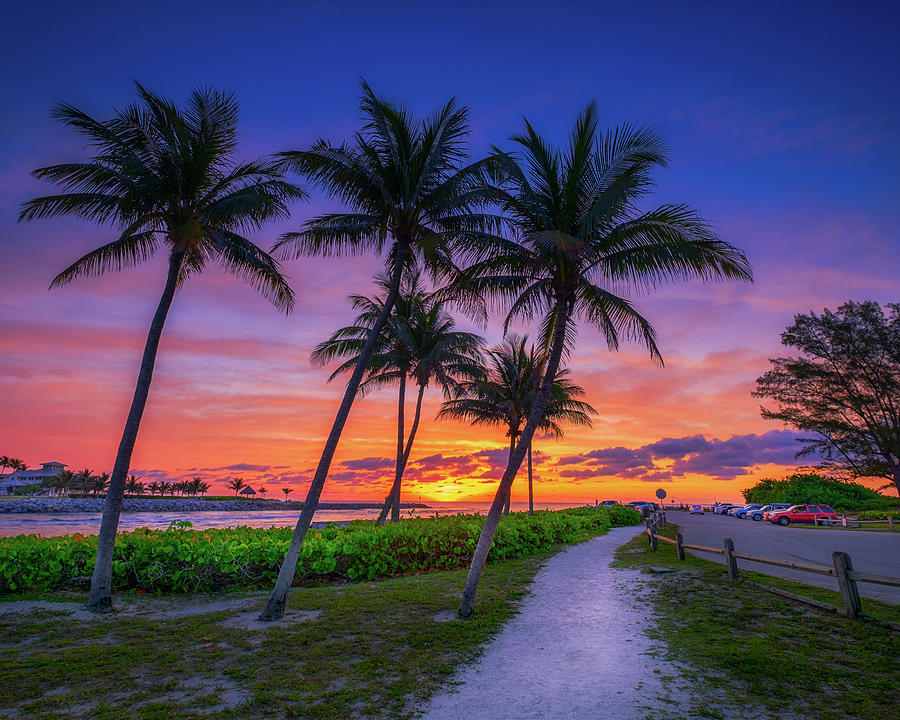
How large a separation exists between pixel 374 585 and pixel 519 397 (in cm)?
1781

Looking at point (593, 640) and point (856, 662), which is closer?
point (856, 662)

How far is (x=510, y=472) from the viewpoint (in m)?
9.84

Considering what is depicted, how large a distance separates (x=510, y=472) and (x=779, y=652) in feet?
16.1

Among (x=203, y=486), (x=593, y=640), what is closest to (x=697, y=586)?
(x=593, y=640)

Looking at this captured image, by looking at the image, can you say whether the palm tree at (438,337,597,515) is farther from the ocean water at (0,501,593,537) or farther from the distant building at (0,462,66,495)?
the distant building at (0,462,66,495)

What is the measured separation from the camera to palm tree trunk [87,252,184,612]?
357 inches

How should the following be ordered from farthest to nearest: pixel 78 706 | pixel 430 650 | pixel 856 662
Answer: pixel 430 650 → pixel 856 662 → pixel 78 706

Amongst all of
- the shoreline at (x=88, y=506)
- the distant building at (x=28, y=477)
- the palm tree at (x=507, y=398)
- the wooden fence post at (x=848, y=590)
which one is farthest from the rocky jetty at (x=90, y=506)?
the wooden fence post at (x=848, y=590)

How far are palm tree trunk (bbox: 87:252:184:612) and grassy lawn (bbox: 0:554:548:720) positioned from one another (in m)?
0.48

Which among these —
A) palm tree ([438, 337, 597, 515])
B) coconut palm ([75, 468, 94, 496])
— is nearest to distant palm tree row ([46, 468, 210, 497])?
coconut palm ([75, 468, 94, 496])

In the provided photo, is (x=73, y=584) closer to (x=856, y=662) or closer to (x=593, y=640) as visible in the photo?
(x=593, y=640)

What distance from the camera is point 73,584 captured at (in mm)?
10805

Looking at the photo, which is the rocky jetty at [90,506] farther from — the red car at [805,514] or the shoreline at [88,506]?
the red car at [805,514]

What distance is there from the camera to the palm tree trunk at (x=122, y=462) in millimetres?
9062
